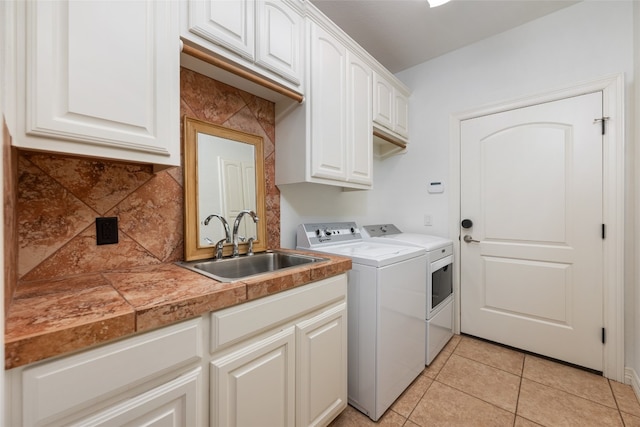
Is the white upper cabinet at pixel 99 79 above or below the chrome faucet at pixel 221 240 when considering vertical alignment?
above

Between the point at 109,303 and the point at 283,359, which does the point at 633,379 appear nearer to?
the point at 283,359

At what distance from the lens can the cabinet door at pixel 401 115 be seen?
2503mm

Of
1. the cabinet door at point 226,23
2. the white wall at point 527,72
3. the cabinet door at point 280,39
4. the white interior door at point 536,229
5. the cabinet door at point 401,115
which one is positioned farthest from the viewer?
the cabinet door at point 401,115

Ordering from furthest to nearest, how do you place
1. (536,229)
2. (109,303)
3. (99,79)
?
(536,229), (99,79), (109,303)

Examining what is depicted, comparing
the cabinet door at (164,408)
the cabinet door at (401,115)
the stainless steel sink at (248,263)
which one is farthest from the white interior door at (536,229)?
the cabinet door at (164,408)

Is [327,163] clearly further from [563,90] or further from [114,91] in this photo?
[563,90]

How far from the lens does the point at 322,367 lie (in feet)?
4.21

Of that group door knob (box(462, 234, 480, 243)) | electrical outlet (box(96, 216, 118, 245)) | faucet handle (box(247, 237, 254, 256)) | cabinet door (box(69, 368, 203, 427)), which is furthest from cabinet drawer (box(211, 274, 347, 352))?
door knob (box(462, 234, 480, 243))

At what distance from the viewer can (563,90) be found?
1977 millimetres

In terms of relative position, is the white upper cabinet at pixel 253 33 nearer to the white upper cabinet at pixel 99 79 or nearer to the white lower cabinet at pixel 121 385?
the white upper cabinet at pixel 99 79

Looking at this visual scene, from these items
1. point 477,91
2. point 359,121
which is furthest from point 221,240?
point 477,91

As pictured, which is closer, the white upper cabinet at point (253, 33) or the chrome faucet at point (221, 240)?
the white upper cabinet at point (253, 33)

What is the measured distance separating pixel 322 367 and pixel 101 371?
0.91 m

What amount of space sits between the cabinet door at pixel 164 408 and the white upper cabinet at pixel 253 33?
130 cm
